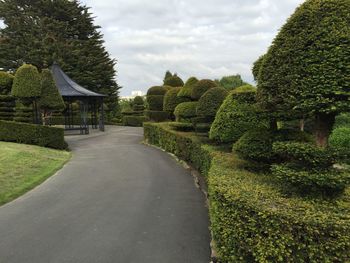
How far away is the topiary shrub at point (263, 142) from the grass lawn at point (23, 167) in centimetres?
624

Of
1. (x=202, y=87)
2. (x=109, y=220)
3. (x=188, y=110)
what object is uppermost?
(x=202, y=87)

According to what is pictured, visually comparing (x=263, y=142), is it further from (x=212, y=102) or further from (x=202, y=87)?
(x=202, y=87)

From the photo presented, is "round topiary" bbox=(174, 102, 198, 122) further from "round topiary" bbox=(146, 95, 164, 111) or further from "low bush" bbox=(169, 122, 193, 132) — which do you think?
"round topiary" bbox=(146, 95, 164, 111)

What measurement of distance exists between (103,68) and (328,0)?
38.5 m

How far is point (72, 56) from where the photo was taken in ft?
128

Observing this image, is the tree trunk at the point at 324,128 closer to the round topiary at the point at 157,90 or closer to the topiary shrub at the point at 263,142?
the topiary shrub at the point at 263,142

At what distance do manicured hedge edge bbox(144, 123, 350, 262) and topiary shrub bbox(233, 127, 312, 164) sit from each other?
3.78 feet

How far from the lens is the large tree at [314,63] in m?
4.75

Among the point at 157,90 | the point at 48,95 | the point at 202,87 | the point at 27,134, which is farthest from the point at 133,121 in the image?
the point at 202,87

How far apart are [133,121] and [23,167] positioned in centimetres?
2719

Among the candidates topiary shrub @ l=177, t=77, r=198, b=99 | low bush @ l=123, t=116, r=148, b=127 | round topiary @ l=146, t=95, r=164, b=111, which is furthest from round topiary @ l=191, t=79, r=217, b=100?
low bush @ l=123, t=116, r=148, b=127

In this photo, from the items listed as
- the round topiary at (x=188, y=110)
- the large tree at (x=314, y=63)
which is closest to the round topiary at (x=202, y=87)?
the round topiary at (x=188, y=110)

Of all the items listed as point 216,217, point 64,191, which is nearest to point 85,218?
point 64,191

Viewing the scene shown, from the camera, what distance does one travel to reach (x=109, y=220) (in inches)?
297
